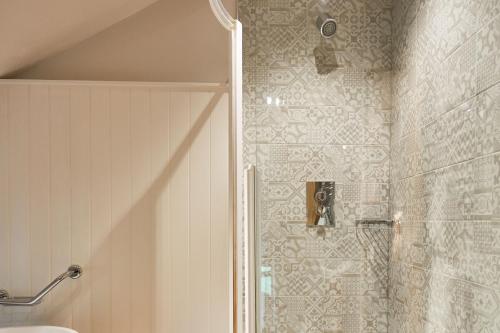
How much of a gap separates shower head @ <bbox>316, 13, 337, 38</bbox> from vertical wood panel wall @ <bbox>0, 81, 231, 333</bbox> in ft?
4.37

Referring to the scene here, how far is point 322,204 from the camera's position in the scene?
37.5 inches

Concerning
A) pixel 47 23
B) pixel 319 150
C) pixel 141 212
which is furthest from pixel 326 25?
pixel 141 212

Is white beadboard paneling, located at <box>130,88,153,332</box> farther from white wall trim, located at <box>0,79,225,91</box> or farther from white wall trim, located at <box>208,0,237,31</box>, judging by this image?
white wall trim, located at <box>208,0,237,31</box>

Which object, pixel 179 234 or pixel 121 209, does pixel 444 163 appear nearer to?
pixel 179 234

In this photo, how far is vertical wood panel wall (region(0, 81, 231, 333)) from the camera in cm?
224

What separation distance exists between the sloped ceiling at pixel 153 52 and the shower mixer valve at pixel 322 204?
1.47 metres

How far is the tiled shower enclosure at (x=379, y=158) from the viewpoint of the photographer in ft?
2.62

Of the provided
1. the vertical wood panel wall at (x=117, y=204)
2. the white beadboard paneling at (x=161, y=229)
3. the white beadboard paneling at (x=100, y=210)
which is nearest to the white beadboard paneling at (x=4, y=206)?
the vertical wood panel wall at (x=117, y=204)

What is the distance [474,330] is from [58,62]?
2.20 meters

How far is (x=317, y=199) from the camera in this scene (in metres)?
0.95

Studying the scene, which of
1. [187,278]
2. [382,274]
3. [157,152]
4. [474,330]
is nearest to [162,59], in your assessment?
[157,152]

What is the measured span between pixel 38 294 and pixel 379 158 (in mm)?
1867

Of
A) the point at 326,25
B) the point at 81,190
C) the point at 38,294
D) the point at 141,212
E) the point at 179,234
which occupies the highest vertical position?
the point at 326,25

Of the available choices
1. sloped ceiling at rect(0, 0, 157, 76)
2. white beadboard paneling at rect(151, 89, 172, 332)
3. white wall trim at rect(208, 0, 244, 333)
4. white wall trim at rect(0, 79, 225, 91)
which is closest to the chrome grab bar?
white beadboard paneling at rect(151, 89, 172, 332)
